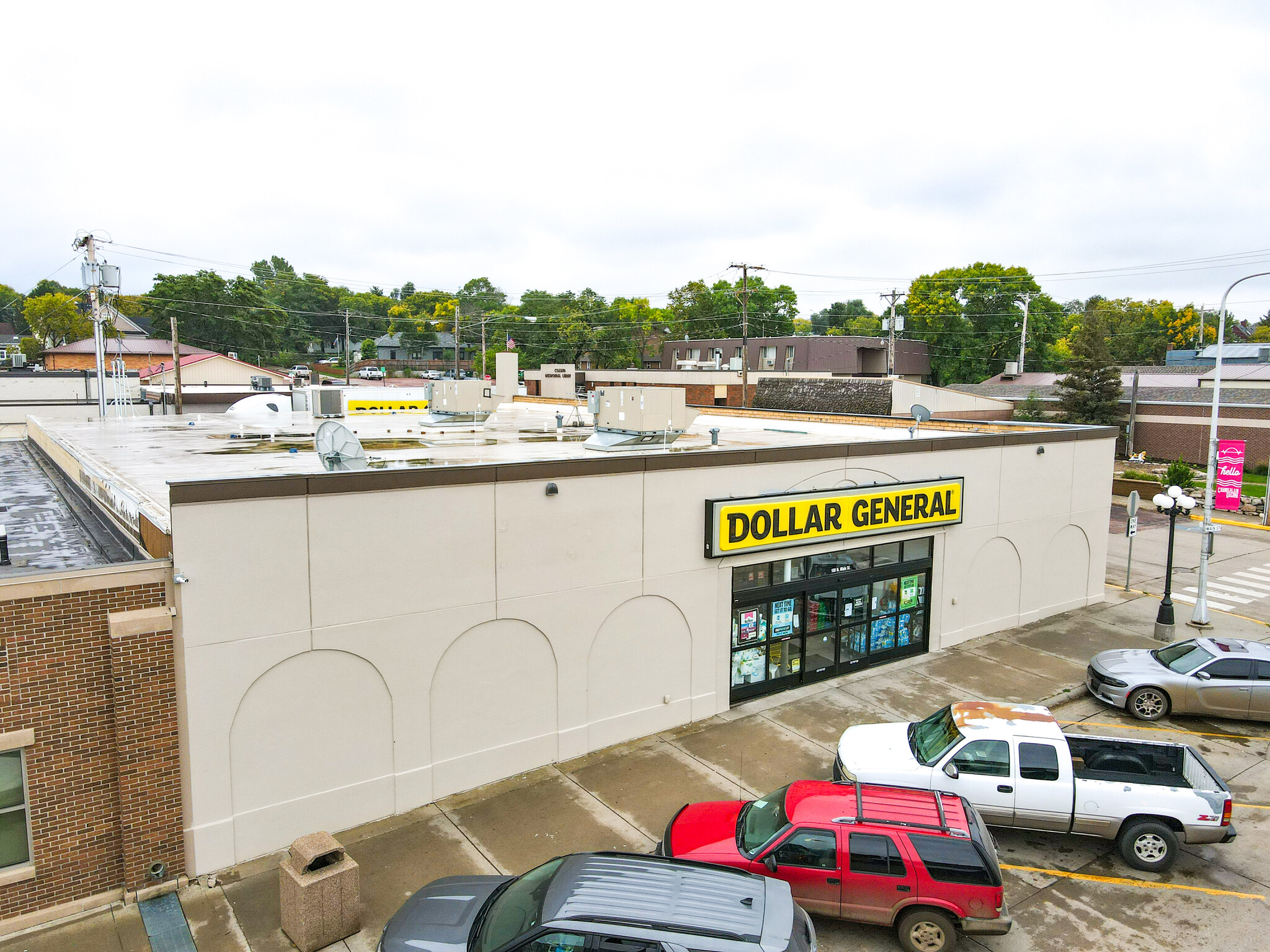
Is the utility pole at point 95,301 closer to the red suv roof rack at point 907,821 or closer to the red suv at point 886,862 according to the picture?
the red suv at point 886,862

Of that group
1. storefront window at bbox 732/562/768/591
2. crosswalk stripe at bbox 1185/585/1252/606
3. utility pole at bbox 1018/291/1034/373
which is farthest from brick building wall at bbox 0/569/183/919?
utility pole at bbox 1018/291/1034/373

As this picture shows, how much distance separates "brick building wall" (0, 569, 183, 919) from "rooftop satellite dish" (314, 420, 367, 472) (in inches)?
126

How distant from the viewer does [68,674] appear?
9.55 meters

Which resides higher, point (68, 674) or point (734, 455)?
point (734, 455)

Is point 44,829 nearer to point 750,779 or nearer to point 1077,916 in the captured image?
point 750,779

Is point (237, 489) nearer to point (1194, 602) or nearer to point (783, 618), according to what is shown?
point (783, 618)

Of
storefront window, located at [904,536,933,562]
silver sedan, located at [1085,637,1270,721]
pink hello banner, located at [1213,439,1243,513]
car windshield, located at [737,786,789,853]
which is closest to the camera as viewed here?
car windshield, located at [737,786,789,853]

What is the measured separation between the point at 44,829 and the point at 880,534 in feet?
50.2

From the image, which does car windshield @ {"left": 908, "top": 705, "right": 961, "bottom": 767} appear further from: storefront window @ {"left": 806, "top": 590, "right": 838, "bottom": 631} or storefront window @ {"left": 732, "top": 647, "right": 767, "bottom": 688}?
storefront window @ {"left": 806, "top": 590, "right": 838, "bottom": 631}

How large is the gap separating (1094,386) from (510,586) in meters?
57.2

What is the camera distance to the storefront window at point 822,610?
55.4 feet

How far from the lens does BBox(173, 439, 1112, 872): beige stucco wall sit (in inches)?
410

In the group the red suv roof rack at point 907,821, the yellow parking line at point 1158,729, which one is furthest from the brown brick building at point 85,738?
the yellow parking line at point 1158,729

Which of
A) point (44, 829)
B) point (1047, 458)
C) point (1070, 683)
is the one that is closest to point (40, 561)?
point (44, 829)
